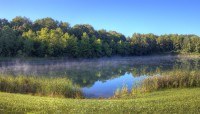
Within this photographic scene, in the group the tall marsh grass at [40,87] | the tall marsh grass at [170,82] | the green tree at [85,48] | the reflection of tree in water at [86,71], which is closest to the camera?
the tall marsh grass at [40,87]

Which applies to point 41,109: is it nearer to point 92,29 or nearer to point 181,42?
point 92,29

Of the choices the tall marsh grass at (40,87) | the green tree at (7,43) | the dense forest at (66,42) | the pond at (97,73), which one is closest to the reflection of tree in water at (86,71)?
the pond at (97,73)

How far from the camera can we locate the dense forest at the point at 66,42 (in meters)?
55.8

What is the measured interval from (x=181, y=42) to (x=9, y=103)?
107743 mm

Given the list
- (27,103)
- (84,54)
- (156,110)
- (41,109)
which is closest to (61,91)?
(27,103)

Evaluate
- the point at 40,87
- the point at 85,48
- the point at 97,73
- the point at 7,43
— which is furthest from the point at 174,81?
the point at 85,48

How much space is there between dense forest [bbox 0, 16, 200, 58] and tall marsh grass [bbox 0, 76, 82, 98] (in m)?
38.2

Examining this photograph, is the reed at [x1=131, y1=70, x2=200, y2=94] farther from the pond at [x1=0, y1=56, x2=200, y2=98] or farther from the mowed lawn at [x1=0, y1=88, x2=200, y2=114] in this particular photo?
the mowed lawn at [x1=0, y1=88, x2=200, y2=114]

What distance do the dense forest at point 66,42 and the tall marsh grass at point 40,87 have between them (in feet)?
125

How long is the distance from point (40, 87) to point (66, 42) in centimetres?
4710

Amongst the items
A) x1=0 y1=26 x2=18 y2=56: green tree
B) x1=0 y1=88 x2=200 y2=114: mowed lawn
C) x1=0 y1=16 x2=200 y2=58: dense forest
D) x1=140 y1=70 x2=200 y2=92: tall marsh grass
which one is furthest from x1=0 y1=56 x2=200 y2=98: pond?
x1=0 y1=88 x2=200 y2=114: mowed lawn

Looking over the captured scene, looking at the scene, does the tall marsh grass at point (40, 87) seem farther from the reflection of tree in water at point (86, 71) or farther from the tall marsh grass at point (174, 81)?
the reflection of tree in water at point (86, 71)

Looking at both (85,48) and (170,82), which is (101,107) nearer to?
(170,82)

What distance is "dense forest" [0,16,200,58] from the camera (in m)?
55.8
